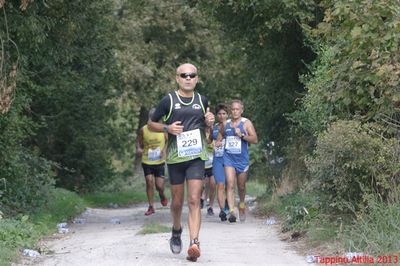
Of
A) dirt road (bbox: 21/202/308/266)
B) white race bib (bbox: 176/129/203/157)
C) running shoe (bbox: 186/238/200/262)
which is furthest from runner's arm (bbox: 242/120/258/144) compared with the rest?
running shoe (bbox: 186/238/200/262)

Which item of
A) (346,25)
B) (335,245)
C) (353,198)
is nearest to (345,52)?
(346,25)

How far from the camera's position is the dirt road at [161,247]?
928 cm

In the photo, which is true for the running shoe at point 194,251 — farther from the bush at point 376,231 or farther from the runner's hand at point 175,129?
the bush at point 376,231

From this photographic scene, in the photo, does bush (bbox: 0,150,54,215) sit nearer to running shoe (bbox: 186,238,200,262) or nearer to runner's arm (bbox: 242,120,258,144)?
runner's arm (bbox: 242,120,258,144)

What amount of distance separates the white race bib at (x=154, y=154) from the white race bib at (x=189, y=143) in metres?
6.59

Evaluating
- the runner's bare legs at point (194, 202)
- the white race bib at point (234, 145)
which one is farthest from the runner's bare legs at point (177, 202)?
the white race bib at point (234, 145)

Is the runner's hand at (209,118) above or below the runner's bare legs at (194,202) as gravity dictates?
above

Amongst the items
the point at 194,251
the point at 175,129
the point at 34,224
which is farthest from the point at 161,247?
the point at 34,224

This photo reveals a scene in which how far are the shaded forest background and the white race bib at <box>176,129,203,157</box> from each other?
1.63 metres

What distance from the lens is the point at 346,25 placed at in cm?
1061

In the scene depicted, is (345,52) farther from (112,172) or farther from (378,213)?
(112,172)

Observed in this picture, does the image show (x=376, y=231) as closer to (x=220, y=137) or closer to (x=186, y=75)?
(x=186, y=75)

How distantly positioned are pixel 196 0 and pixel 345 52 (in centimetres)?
572

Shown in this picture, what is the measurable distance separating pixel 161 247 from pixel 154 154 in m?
5.82
